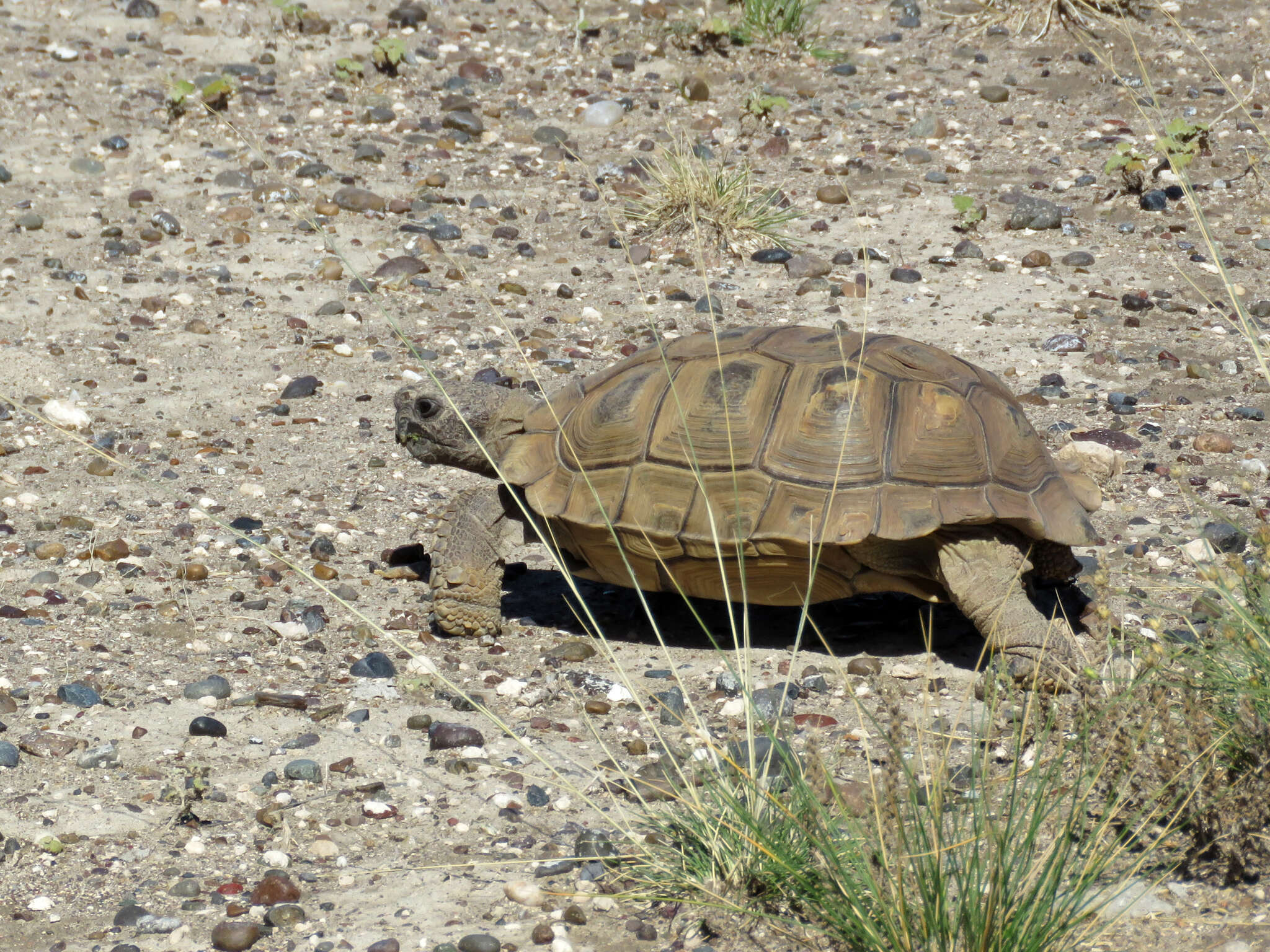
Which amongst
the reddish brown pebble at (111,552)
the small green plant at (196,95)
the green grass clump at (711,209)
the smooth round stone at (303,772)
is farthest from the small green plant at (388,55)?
the smooth round stone at (303,772)

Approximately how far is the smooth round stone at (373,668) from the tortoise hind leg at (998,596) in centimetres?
173

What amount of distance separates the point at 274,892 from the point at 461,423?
2.04 m

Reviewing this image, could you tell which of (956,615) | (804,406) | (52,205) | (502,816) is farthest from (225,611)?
(52,205)

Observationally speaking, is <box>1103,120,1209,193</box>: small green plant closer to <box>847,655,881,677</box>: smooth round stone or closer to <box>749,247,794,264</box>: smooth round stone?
<box>749,247,794,264</box>: smooth round stone

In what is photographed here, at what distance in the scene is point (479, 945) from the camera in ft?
9.16

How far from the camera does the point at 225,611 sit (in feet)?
14.5

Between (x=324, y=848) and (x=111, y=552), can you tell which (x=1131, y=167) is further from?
(x=324, y=848)

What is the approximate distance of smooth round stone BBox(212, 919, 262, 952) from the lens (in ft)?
9.25

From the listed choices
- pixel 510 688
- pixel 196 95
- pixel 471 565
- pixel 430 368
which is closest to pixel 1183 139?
pixel 430 368

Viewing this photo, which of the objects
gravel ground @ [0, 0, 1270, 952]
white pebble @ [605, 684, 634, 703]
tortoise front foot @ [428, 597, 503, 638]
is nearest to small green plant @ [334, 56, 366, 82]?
gravel ground @ [0, 0, 1270, 952]

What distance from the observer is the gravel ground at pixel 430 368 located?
3215mm

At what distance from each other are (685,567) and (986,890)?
166cm

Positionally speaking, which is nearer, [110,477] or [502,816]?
[502,816]

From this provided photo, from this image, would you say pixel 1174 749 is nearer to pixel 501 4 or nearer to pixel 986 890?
pixel 986 890
